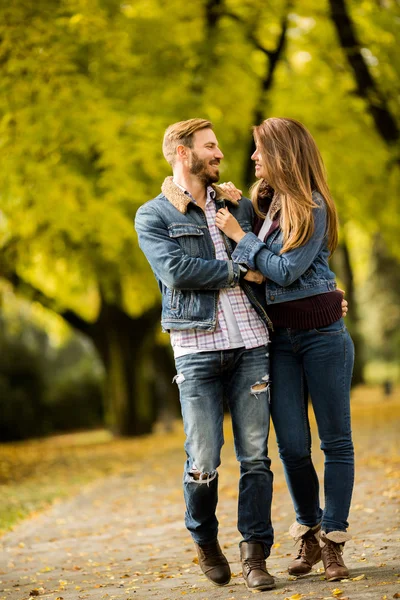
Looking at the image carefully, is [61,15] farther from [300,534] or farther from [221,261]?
[300,534]

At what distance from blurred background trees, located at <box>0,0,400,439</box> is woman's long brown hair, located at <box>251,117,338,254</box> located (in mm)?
6186

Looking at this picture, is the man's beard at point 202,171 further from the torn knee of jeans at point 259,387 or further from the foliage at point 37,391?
the foliage at point 37,391

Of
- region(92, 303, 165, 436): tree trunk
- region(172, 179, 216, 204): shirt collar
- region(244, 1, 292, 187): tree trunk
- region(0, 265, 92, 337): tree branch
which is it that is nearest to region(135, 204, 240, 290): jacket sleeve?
region(172, 179, 216, 204): shirt collar

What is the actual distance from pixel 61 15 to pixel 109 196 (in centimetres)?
226

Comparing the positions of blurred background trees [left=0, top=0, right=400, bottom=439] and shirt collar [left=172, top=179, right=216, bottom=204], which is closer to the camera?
shirt collar [left=172, top=179, right=216, bottom=204]

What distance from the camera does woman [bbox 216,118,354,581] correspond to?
4.41m

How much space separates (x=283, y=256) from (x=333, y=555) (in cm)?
151

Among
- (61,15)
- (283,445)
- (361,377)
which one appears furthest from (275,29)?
(361,377)

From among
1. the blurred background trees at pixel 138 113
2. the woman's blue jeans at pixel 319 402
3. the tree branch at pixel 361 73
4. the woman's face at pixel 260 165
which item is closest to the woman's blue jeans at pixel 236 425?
the woman's blue jeans at pixel 319 402

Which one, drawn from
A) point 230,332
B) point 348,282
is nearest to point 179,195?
point 230,332

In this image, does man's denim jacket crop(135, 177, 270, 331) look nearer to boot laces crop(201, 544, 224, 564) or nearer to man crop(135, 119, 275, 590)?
man crop(135, 119, 275, 590)

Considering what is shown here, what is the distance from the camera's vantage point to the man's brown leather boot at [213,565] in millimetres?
4578

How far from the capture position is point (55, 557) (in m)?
6.32

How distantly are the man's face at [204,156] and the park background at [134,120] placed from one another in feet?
18.1
